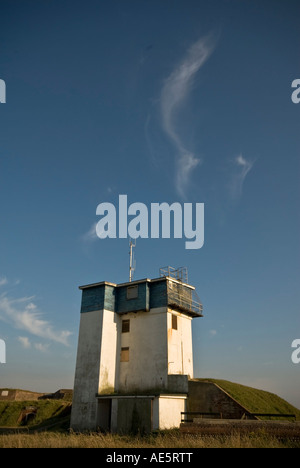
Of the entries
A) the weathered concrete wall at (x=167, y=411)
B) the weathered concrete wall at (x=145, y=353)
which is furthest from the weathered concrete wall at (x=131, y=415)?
the weathered concrete wall at (x=145, y=353)

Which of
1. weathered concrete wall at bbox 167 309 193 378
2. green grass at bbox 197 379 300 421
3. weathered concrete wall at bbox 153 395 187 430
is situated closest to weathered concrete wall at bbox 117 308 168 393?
weathered concrete wall at bbox 167 309 193 378

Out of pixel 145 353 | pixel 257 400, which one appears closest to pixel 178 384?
pixel 145 353

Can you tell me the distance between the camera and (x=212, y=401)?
24.2m

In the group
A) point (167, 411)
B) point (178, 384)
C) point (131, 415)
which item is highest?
point (178, 384)

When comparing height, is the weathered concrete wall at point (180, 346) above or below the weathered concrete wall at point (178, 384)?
above

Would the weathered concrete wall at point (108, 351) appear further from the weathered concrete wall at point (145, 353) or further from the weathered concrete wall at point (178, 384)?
the weathered concrete wall at point (178, 384)

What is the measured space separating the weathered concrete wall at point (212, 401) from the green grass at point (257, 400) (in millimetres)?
3256

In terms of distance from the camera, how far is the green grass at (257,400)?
89.1 ft

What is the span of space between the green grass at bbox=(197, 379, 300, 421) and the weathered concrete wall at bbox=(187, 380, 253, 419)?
326cm

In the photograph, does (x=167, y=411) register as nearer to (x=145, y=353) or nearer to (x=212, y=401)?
(x=212, y=401)

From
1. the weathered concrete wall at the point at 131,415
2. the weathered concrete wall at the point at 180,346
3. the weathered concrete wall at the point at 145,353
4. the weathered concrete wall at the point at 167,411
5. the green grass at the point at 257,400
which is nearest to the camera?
the weathered concrete wall at the point at 167,411

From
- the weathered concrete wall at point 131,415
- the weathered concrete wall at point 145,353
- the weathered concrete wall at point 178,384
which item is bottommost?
the weathered concrete wall at point 131,415

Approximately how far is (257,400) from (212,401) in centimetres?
690
